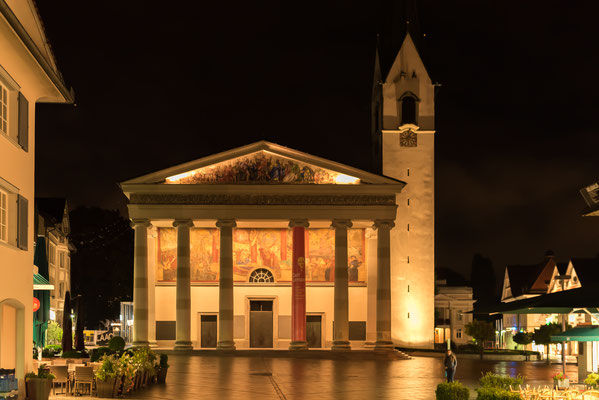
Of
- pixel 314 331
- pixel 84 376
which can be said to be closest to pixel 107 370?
pixel 84 376

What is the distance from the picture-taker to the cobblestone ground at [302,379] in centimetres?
2969

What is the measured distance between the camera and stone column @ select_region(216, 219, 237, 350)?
58906mm

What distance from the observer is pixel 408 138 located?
6856cm

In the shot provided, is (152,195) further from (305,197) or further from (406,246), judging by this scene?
(406,246)

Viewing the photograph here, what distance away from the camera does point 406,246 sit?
219 ft

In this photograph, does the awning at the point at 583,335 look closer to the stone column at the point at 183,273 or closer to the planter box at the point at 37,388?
the planter box at the point at 37,388

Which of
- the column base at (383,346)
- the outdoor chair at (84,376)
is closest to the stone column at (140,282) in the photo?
the column base at (383,346)

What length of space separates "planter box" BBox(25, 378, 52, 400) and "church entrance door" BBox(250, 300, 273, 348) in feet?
138

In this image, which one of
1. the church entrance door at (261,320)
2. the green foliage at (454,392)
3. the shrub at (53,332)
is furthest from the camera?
the church entrance door at (261,320)

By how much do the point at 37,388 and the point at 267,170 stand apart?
37534 millimetres

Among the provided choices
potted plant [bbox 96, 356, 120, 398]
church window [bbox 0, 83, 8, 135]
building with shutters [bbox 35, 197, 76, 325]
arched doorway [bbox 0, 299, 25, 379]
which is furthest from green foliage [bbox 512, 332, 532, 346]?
church window [bbox 0, 83, 8, 135]

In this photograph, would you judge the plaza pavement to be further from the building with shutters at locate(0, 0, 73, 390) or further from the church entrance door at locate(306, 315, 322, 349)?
the church entrance door at locate(306, 315, 322, 349)

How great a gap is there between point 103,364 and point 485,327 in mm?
44888

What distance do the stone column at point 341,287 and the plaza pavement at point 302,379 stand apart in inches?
245
